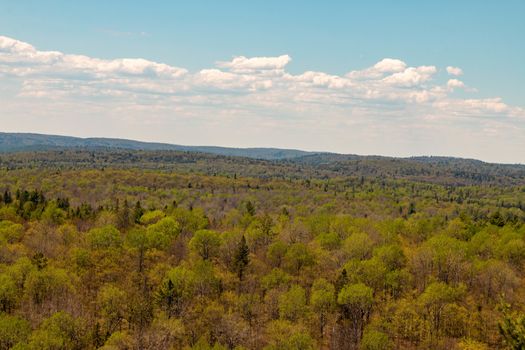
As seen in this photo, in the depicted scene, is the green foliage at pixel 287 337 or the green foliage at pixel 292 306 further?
the green foliage at pixel 292 306

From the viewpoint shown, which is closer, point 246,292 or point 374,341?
point 374,341

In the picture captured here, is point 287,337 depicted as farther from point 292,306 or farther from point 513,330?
point 513,330

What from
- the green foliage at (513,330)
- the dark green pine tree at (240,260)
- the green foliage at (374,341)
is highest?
the green foliage at (513,330)

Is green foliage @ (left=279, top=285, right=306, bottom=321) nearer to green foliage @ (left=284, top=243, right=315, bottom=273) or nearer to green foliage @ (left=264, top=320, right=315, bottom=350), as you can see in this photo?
green foliage @ (left=264, top=320, right=315, bottom=350)

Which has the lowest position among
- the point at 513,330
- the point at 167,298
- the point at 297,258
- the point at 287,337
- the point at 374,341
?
the point at 287,337

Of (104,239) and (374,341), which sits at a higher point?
(104,239)

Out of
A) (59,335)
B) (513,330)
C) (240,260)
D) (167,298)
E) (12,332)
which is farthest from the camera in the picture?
(240,260)

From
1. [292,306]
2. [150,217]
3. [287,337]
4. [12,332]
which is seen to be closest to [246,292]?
[292,306]

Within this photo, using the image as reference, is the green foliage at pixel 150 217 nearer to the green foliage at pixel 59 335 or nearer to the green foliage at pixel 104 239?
the green foliage at pixel 104 239

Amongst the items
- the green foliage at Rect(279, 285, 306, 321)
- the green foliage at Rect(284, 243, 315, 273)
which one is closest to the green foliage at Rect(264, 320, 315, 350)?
the green foliage at Rect(279, 285, 306, 321)

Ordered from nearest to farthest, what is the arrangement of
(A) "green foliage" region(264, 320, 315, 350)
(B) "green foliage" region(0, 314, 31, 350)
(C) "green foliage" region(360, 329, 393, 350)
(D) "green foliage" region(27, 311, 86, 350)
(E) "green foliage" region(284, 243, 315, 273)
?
(D) "green foliage" region(27, 311, 86, 350) → (B) "green foliage" region(0, 314, 31, 350) → (A) "green foliage" region(264, 320, 315, 350) → (C) "green foliage" region(360, 329, 393, 350) → (E) "green foliage" region(284, 243, 315, 273)

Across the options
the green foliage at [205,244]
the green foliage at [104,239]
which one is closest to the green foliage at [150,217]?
the green foliage at [104,239]
